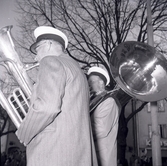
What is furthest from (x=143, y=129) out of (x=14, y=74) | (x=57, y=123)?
(x=57, y=123)

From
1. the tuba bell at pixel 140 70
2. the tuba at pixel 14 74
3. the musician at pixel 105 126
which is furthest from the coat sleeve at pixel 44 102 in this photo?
the tuba bell at pixel 140 70

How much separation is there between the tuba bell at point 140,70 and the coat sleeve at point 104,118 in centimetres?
33

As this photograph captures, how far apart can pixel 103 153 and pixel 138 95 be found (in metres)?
1.03

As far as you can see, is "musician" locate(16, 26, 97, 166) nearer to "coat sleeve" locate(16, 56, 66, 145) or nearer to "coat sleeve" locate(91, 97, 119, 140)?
"coat sleeve" locate(16, 56, 66, 145)

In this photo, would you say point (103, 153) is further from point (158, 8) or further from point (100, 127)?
point (158, 8)

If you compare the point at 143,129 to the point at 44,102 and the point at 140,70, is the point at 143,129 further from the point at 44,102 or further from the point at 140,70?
the point at 44,102

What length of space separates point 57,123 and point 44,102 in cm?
18

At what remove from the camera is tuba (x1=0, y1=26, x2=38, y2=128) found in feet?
5.53

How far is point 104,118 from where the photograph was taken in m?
2.74

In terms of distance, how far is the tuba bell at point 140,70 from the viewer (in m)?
2.97

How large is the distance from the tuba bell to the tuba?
5.13 ft

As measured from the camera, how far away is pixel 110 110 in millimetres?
2793

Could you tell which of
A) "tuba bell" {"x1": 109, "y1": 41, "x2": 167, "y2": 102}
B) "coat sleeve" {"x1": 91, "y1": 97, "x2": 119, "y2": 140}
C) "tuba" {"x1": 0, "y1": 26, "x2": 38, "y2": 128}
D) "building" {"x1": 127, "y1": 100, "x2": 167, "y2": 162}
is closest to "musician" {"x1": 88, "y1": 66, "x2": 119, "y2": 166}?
"coat sleeve" {"x1": 91, "y1": 97, "x2": 119, "y2": 140}

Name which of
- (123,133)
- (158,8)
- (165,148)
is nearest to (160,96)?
(123,133)
